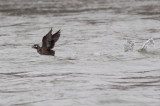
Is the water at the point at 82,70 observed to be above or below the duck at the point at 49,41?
below

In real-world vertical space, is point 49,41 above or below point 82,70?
above

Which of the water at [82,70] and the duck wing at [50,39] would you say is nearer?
the water at [82,70]

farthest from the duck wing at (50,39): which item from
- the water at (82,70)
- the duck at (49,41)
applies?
the water at (82,70)

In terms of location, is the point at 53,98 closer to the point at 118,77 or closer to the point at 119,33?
the point at 118,77

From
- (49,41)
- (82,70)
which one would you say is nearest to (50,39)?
(49,41)

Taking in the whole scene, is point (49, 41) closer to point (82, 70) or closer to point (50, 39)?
point (50, 39)

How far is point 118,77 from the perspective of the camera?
9711 millimetres

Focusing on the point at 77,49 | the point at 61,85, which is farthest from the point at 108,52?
the point at 61,85

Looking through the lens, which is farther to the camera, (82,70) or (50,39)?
(50,39)

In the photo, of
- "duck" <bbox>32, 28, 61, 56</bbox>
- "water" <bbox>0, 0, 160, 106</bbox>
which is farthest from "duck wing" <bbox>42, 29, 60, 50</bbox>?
"water" <bbox>0, 0, 160, 106</bbox>

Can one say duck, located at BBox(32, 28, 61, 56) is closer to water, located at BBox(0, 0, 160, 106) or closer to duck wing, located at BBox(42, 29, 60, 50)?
duck wing, located at BBox(42, 29, 60, 50)

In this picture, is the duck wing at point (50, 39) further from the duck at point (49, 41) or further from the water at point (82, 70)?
the water at point (82, 70)

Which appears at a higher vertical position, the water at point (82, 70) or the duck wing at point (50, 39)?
the duck wing at point (50, 39)

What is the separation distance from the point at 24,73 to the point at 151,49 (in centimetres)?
441
